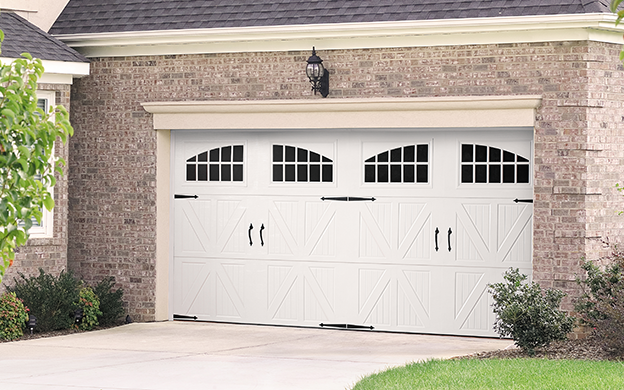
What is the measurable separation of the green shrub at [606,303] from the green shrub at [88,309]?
6.37 m

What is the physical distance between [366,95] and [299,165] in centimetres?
143

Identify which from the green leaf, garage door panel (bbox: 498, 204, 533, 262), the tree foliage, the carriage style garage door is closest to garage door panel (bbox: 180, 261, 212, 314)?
the carriage style garage door

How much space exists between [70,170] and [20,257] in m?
1.83

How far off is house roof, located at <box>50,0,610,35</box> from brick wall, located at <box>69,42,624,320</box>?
433 mm

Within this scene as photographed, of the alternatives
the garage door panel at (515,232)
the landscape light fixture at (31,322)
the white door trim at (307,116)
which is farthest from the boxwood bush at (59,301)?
the garage door panel at (515,232)

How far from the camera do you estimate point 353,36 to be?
472 inches

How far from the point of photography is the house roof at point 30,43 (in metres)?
12.5

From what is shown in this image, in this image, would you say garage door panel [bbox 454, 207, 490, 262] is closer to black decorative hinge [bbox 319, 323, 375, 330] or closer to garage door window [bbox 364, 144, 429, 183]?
garage door window [bbox 364, 144, 429, 183]

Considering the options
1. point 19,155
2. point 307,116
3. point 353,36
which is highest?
point 353,36

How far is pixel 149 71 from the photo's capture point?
1326 centimetres

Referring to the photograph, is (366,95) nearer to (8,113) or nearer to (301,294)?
(301,294)

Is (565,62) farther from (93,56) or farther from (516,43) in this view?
(93,56)

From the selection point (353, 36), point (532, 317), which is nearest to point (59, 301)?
point (353, 36)

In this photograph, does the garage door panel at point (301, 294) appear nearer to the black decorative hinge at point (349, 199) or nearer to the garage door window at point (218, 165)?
the black decorative hinge at point (349, 199)
